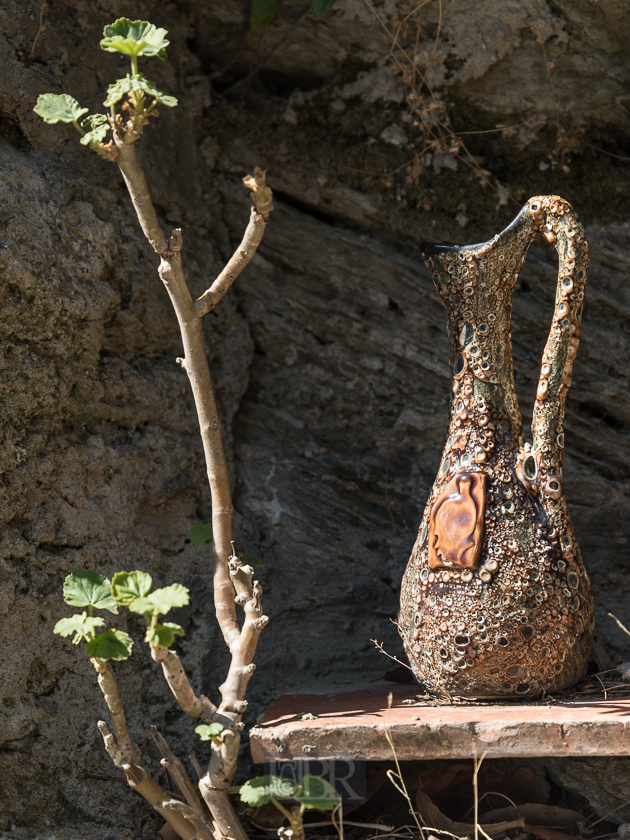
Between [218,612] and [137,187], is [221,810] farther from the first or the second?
[137,187]

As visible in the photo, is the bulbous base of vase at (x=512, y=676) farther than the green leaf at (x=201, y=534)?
No

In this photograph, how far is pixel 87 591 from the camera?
0.98 m

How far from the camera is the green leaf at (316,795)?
3.03 ft

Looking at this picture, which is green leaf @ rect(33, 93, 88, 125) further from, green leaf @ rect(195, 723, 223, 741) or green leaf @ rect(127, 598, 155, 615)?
green leaf @ rect(195, 723, 223, 741)

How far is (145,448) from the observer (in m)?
1.39

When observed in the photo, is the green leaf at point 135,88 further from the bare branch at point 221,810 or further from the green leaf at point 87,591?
the bare branch at point 221,810

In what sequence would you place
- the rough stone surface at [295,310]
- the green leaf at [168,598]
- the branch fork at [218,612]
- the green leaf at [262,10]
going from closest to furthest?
the green leaf at [168,598], the branch fork at [218,612], the rough stone surface at [295,310], the green leaf at [262,10]

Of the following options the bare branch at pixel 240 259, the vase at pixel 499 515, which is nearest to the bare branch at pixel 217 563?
the bare branch at pixel 240 259

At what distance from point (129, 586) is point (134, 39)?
663mm

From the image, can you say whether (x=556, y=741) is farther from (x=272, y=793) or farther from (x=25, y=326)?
(x=25, y=326)

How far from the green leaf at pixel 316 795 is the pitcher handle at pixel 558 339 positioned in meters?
0.50

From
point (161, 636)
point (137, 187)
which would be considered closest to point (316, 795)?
point (161, 636)

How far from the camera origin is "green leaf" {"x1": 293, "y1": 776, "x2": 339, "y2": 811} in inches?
Answer: 36.4

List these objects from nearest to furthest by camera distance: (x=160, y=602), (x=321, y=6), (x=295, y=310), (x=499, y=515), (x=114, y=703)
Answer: (x=160, y=602), (x=114, y=703), (x=499, y=515), (x=321, y=6), (x=295, y=310)
